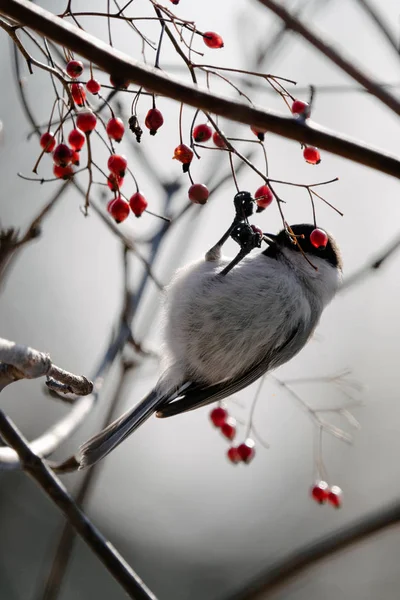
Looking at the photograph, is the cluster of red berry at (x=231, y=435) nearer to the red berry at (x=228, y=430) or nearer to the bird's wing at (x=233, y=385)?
the red berry at (x=228, y=430)

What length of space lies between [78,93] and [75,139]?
0.16 meters

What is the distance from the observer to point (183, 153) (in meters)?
1.64

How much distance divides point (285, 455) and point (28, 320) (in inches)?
123

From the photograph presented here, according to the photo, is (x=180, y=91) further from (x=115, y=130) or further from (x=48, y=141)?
(x=48, y=141)

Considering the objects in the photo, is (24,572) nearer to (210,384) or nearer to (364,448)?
(364,448)

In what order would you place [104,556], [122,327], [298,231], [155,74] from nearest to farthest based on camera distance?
1. [155,74]
2. [104,556]
3. [122,327]
4. [298,231]

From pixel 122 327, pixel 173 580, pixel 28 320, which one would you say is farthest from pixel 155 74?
pixel 173 580

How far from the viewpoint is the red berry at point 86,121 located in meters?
1.59

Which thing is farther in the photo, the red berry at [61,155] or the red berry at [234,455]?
the red berry at [234,455]

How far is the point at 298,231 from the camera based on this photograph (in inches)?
104

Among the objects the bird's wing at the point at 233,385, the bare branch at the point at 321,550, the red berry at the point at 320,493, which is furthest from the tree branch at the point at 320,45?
the red berry at the point at 320,493

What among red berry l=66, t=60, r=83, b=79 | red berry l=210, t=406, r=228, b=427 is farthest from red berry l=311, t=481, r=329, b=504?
red berry l=66, t=60, r=83, b=79

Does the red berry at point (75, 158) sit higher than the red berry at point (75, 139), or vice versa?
the red berry at point (75, 139)

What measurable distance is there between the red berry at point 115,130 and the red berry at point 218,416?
134cm
